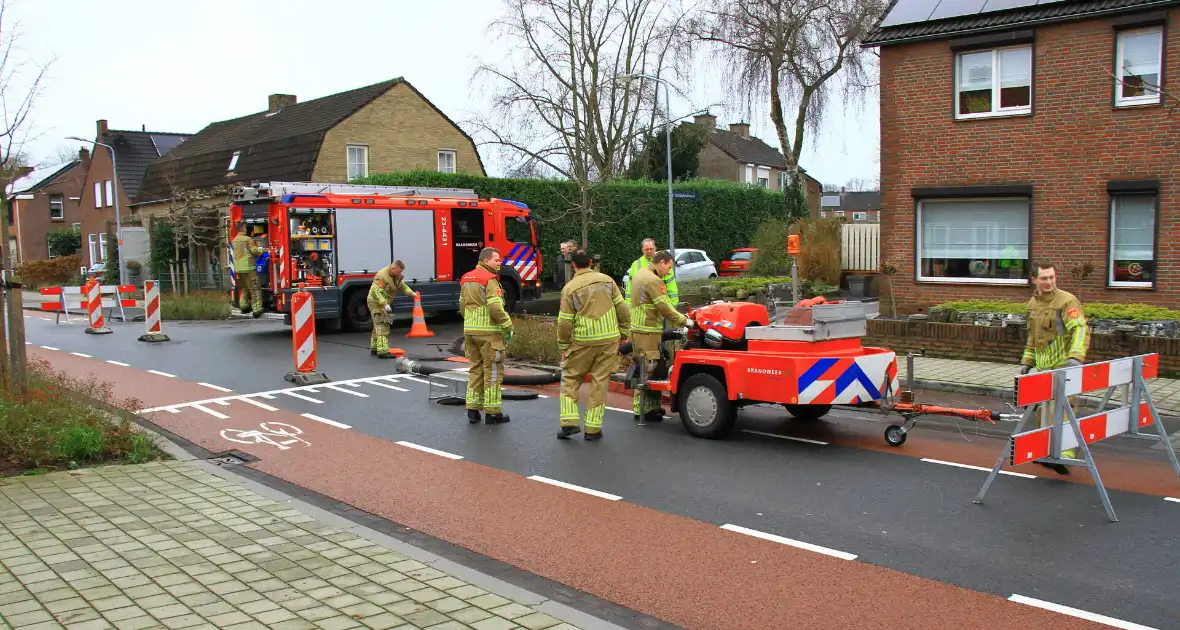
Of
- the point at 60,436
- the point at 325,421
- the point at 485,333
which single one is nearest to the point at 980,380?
the point at 485,333

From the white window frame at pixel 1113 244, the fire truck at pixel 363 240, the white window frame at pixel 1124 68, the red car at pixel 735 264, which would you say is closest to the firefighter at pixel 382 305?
the fire truck at pixel 363 240

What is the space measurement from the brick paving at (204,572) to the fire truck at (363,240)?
12126 millimetres

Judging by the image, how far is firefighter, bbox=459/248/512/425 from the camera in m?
9.78

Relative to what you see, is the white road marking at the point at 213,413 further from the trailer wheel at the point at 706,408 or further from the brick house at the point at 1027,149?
the brick house at the point at 1027,149

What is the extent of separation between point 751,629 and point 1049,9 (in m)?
15.6

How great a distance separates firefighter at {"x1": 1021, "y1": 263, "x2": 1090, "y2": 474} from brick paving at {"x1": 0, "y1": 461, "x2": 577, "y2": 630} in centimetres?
533

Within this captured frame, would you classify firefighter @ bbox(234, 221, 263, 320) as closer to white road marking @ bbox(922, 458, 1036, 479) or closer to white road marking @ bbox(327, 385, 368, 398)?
white road marking @ bbox(327, 385, 368, 398)

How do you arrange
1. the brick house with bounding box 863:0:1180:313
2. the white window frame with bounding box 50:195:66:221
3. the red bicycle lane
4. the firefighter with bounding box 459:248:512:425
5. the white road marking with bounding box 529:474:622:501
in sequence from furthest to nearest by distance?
the white window frame with bounding box 50:195:66:221
the brick house with bounding box 863:0:1180:313
the firefighter with bounding box 459:248:512:425
the white road marking with bounding box 529:474:622:501
the red bicycle lane

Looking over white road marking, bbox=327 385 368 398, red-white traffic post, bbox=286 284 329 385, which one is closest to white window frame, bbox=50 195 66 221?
red-white traffic post, bbox=286 284 329 385

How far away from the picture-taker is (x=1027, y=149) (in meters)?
16.9

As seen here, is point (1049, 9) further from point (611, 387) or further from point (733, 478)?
point (733, 478)

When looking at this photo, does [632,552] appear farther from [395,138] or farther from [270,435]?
[395,138]

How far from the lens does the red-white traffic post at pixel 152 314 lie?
17.7 metres

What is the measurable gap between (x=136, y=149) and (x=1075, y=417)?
50.0 metres
